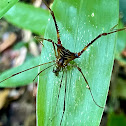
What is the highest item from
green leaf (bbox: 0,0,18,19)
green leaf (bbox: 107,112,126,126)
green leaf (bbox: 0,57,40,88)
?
green leaf (bbox: 0,0,18,19)

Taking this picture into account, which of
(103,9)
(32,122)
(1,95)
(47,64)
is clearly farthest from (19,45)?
(103,9)

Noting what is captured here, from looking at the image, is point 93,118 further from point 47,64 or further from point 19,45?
point 19,45

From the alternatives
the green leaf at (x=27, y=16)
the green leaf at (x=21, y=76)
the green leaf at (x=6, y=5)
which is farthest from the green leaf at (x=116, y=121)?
the green leaf at (x=6, y=5)

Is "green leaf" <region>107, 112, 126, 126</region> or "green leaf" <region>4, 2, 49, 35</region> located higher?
"green leaf" <region>4, 2, 49, 35</region>

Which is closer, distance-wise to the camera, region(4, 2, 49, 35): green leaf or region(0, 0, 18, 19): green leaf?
region(0, 0, 18, 19): green leaf

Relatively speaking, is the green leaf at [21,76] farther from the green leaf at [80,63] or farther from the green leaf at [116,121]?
the green leaf at [116,121]

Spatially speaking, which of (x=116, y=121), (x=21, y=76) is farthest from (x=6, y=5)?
(x=116, y=121)

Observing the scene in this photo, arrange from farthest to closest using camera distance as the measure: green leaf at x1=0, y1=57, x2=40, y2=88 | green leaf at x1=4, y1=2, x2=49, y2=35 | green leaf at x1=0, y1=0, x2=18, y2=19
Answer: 1. green leaf at x1=4, y1=2, x2=49, y2=35
2. green leaf at x1=0, y1=57, x2=40, y2=88
3. green leaf at x1=0, y1=0, x2=18, y2=19

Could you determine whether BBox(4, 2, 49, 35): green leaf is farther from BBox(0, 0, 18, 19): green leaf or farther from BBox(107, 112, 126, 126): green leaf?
BBox(107, 112, 126, 126): green leaf

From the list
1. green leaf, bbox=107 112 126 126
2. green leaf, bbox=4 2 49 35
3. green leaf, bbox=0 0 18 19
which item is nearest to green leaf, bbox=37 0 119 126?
green leaf, bbox=0 0 18 19

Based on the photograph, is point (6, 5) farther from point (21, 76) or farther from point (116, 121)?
point (116, 121)
